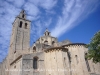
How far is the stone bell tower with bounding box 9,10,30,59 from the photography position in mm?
27439

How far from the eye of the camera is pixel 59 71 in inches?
744

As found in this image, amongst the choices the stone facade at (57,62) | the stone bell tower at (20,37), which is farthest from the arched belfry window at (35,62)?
the stone bell tower at (20,37)

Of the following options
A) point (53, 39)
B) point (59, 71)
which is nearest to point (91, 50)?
point (59, 71)

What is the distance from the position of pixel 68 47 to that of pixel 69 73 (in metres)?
5.03

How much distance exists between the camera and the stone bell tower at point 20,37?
2744 centimetres

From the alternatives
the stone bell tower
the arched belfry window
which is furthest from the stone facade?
the stone bell tower

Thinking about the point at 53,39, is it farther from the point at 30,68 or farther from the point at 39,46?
the point at 30,68

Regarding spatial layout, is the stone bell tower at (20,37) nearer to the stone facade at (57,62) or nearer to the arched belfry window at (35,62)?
the stone facade at (57,62)

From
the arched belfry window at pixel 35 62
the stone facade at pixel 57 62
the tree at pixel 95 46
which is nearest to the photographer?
the tree at pixel 95 46

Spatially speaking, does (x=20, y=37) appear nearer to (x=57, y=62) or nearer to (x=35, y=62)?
(x=35, y=62)

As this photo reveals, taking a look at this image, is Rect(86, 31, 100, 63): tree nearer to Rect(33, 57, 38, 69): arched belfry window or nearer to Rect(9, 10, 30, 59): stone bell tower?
Rect(33, 57, 38, 69): arched belfry window

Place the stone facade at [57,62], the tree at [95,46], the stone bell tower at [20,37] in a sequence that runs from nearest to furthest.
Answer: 1. the tree at [95,46]
2. the stone facade at [57,62]
3. the stone bell tower at [20,37]

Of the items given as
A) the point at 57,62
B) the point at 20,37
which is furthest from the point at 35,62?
the point at 20,37

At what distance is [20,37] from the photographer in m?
29.3
